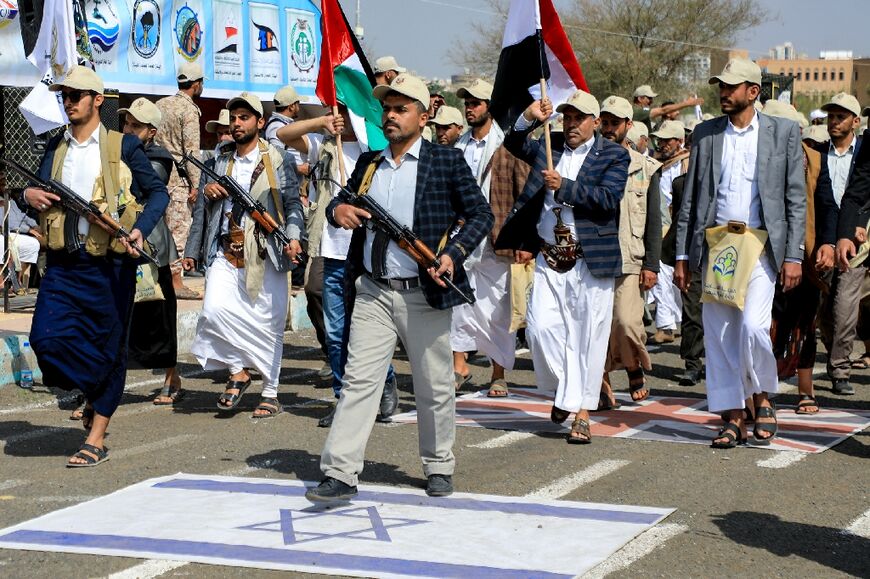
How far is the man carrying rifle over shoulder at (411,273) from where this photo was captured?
711 cm

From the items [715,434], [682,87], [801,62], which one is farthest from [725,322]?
[801,62]

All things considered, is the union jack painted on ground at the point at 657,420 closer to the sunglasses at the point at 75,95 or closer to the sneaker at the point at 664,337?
the sunglasses at the point at 75,95

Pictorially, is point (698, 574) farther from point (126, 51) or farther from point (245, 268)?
point (126, 51)

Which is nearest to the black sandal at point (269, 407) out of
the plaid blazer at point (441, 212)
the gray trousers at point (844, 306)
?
the plaid blazer at point (441, 212)

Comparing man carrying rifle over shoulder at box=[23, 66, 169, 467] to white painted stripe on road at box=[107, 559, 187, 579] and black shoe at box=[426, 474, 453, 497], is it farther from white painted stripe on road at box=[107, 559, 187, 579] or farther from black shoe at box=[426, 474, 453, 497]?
white painted stripe on road at box=[107, 559, 187, 579]

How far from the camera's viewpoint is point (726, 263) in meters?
8.56

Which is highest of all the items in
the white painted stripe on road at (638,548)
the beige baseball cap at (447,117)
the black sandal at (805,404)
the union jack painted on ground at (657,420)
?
the beige baseball cap at (447,117)

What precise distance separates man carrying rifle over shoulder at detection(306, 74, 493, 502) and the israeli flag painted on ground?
1.13ft

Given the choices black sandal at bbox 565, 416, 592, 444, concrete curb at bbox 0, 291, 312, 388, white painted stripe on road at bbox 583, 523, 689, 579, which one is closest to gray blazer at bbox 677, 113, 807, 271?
black sandal at bbox 565, 416, 592, 444

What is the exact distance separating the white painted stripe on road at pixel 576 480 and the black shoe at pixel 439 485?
406 millimetres

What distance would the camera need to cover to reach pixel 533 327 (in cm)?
908

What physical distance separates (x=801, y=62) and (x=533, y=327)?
154462 mm

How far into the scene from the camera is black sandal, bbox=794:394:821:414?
1009cm

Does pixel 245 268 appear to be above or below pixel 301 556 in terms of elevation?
above
